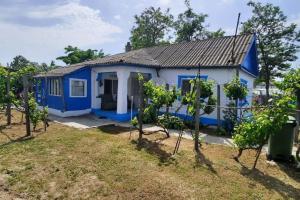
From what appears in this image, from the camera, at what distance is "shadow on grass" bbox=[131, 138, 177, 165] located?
747cm

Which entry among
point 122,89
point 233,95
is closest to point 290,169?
point 233,95

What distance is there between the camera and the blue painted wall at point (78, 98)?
610 inches

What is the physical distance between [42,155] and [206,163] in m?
4.94

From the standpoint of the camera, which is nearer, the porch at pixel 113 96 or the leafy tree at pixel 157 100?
the leafy tree at pixel 157 100

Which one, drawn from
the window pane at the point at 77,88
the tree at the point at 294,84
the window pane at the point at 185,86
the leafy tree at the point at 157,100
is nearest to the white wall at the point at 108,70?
the window pane at the point at 77,88

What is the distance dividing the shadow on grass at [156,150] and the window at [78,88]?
780 centimetres

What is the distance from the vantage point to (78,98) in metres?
15.9

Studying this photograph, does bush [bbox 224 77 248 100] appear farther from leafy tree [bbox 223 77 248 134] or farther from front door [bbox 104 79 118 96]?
front door [bbox 104 79 118 96]

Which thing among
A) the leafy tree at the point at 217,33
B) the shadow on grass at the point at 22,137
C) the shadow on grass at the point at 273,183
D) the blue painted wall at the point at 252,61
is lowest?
the shadow on grass at the point at 273,183

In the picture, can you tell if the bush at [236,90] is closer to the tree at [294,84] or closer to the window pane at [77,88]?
the tree at [294,84]

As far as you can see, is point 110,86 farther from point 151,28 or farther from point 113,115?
point 151,28

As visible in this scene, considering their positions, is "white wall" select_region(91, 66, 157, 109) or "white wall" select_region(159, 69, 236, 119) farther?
"white wall" select_region(91, 66, 157, 109)

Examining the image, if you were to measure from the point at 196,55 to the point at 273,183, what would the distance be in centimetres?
1017

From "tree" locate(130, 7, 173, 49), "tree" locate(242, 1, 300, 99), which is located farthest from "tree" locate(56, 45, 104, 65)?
"tree" locate(242, 1, 300, 99)
